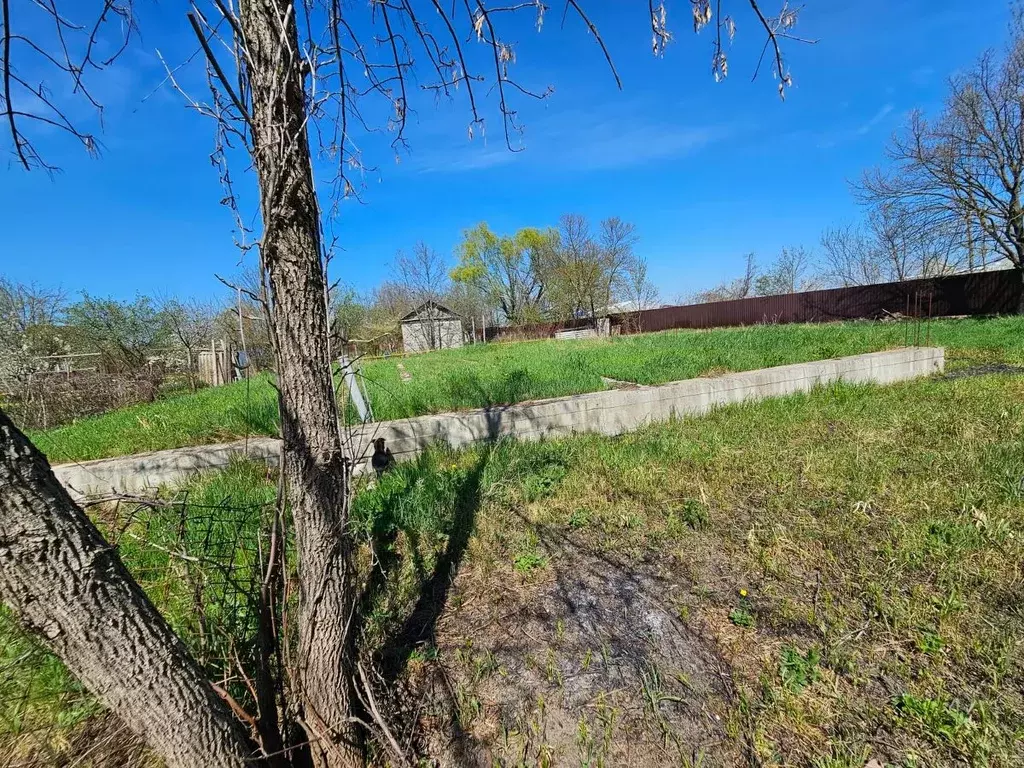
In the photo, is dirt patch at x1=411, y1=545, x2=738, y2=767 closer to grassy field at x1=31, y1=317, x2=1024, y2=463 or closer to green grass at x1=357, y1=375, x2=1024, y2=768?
green grass at x1=357, y1=375, x2=1024, y2=768

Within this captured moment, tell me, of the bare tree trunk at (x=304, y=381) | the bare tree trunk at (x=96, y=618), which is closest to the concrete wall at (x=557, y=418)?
the bare tree trunk at (x=304, y=381)

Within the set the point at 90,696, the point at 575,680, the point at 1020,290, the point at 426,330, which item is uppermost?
the point at 426,330

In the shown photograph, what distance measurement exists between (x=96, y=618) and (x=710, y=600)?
2272mm

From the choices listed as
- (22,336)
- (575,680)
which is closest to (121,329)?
(22,336)

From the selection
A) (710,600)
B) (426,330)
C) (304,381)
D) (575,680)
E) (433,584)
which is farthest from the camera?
(426,330)

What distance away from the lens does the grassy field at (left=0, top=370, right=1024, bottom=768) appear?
1.50m

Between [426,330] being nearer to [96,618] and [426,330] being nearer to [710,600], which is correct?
[710,600]

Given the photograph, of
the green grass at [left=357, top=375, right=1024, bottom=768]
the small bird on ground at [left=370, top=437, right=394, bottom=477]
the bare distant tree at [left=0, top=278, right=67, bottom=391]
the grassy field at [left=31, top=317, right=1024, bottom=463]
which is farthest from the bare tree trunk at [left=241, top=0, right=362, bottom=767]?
the bare distant tree at [left=0, top=278, right=67, bottom=391]

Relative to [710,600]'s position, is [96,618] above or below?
above

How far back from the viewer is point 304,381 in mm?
1386

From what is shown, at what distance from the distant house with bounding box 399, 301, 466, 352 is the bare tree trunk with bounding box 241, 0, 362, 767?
2213 cm

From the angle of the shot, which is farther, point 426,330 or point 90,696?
point 426,330

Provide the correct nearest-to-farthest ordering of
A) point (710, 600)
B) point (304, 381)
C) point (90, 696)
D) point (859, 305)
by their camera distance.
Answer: point (304, 381) < point (90, 696) < point (710, 600) < point (859, 305)

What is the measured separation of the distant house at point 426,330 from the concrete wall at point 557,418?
18.8 m
